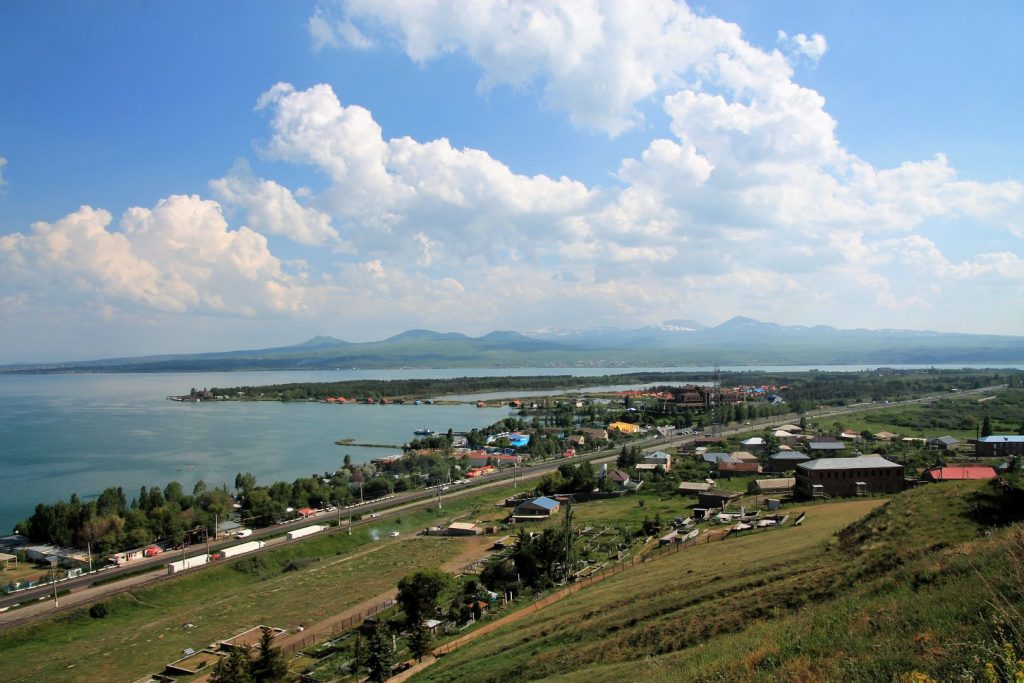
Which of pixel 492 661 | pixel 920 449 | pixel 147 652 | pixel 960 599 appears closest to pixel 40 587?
pixel 147 652

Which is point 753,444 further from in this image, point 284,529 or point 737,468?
point 284,529

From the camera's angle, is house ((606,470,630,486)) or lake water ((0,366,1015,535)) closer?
house ((606,470,630,486))

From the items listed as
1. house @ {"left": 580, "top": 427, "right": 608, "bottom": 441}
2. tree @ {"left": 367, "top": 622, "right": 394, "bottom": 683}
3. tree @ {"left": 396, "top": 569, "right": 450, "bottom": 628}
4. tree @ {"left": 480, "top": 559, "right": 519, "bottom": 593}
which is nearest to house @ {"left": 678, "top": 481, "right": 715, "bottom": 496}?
tree @ {"left": 480, "top": 559, "right": 519, "bottom": 593}

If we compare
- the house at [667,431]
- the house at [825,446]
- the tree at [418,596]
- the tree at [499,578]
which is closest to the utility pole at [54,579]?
Result: the tree at [418,596]

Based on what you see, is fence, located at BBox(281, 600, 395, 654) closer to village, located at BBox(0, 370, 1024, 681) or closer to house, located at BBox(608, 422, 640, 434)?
village, located at BBox(0, 370, 1024, 681)

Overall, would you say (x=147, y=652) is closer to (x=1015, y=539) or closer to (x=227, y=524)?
(x=227, y=524)

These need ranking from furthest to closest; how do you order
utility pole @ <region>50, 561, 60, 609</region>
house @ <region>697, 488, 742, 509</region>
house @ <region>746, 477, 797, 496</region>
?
house @ <region>746, 477, 797, 496</region>
house @ <region>697, 488, 742, 509</region>
utility pole @ <region>50, 561, 60, 609</region>

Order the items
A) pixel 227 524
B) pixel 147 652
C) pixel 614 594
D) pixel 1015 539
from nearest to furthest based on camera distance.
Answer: pixel 1015 539 → pixel 614 594 → pixel 147 652 → pixel 227 524
